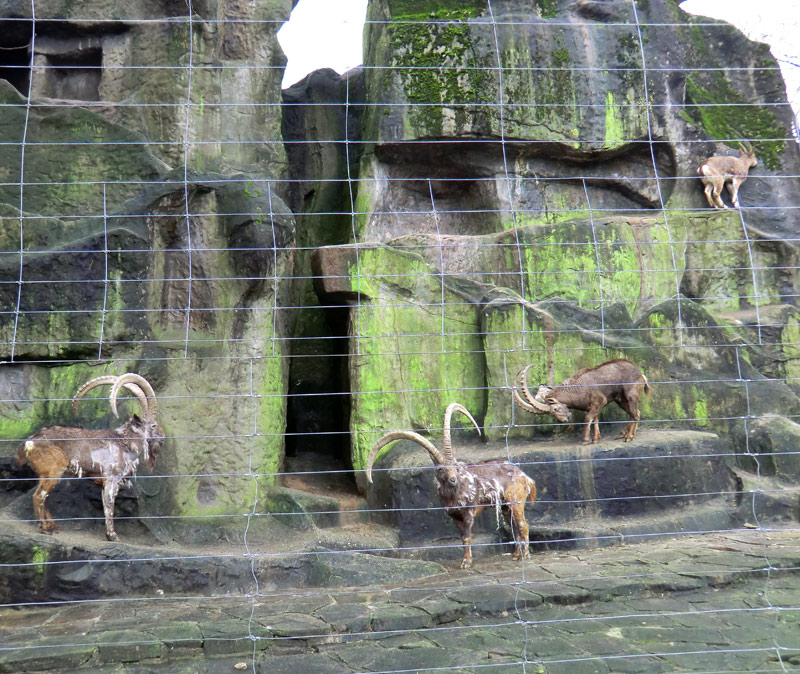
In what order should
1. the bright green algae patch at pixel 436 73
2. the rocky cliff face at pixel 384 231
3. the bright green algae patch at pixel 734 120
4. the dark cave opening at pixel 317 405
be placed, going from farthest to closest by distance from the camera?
the bright green algae patch at pixel 734 120, the dark cave opening at pixel 317 405, the bright green algae patch at pixel 436 73, the rocky cliff face at pixel 384 231

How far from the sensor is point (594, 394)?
26.3 feet

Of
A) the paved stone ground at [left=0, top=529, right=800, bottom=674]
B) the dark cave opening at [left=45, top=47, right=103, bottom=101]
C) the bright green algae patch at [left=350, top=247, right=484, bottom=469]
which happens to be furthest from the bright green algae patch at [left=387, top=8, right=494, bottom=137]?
the paved stone ground at [left=0, top=529, right=800, bottom=674]

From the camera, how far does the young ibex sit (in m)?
10.2

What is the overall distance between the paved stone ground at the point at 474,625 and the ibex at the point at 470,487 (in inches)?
13.5

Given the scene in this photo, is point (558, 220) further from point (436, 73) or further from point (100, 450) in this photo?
point (100, 450)

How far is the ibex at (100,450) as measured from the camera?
6395 millimetres

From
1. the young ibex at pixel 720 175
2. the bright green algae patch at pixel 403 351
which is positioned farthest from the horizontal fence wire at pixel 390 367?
the young ibex at pixel 720 175

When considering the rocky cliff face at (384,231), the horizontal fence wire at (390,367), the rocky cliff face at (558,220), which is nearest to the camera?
the horizontal fence wire at (390,367)

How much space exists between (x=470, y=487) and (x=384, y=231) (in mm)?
3979

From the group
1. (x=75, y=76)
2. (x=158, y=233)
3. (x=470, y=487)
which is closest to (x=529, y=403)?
(x=470, y=487)

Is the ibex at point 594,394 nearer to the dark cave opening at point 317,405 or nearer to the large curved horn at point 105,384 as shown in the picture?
the dark cave opening at point 317,405

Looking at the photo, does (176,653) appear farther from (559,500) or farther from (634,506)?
(634,506)

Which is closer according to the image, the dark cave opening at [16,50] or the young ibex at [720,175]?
the dark cave opening at [16,50]

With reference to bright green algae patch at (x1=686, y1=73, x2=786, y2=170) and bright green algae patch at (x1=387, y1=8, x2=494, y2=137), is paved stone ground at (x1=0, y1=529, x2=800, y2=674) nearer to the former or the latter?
bright green algae patch at (x1=387, y1=8, x2=494, y2=137)
